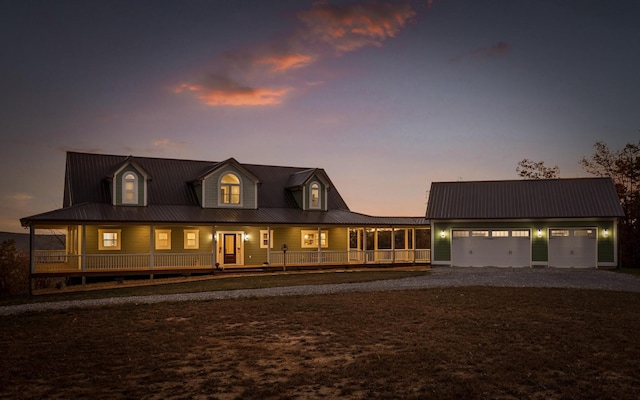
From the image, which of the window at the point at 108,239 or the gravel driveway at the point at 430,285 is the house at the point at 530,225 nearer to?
the gravel driveway at the point at 430,285

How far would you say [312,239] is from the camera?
3612 cm

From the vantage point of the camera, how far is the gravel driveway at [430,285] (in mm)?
18047

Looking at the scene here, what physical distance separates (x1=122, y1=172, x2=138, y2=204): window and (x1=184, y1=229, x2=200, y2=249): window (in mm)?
3308

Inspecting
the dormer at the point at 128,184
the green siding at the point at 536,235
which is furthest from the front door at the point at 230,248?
the green siding at the point at 536,235

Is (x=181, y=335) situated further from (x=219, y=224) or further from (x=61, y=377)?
(x=219, y=224)

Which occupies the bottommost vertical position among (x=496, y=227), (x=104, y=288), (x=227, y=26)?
(x=104, y=288)

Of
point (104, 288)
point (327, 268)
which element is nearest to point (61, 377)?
point (104, 288)

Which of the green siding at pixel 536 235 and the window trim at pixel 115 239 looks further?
the green siding at pixel 536 235

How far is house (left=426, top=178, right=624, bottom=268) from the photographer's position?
3256 centimetres

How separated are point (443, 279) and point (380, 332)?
1381 centimetres

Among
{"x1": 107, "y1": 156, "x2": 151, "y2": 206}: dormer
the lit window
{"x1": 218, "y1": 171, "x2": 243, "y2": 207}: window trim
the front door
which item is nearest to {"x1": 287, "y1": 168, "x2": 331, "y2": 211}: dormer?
{"x1": 218, "y1": 171, "x2": 243, "y2": 207}: window trim

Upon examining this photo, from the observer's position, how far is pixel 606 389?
789 centimetres

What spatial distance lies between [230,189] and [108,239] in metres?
7.57

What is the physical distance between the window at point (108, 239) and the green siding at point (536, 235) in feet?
60.4
